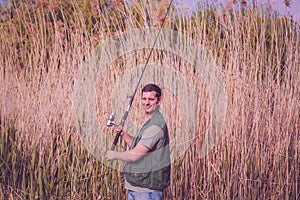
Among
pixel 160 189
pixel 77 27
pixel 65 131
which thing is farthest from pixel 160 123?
pixel 77 27

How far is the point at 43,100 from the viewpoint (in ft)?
10.7

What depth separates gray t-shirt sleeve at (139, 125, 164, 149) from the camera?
2018 millimetres

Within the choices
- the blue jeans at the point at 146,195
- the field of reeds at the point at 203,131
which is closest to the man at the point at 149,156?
→ the blue jeans at the point at 146,195

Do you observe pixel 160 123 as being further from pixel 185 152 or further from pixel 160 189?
pixel 185 152

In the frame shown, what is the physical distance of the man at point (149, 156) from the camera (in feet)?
6.64

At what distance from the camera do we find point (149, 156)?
209cm

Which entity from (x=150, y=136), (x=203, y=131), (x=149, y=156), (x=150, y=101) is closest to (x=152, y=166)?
(x=149, y=156)

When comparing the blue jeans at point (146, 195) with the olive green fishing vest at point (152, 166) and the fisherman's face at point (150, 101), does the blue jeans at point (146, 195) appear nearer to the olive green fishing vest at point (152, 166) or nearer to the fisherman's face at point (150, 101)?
the olive green fishing vest at point (152, 166)

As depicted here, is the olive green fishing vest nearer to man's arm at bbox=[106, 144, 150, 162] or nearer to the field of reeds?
man's arm at bbox=[106, 144, 150, 162]

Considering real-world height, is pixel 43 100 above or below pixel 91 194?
above

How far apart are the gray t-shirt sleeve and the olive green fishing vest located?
0.08 feet

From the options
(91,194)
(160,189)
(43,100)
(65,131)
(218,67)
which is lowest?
(91,194)

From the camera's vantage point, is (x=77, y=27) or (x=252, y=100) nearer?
(x=252, y=100)

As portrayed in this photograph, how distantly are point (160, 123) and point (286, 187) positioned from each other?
1.39 meters
